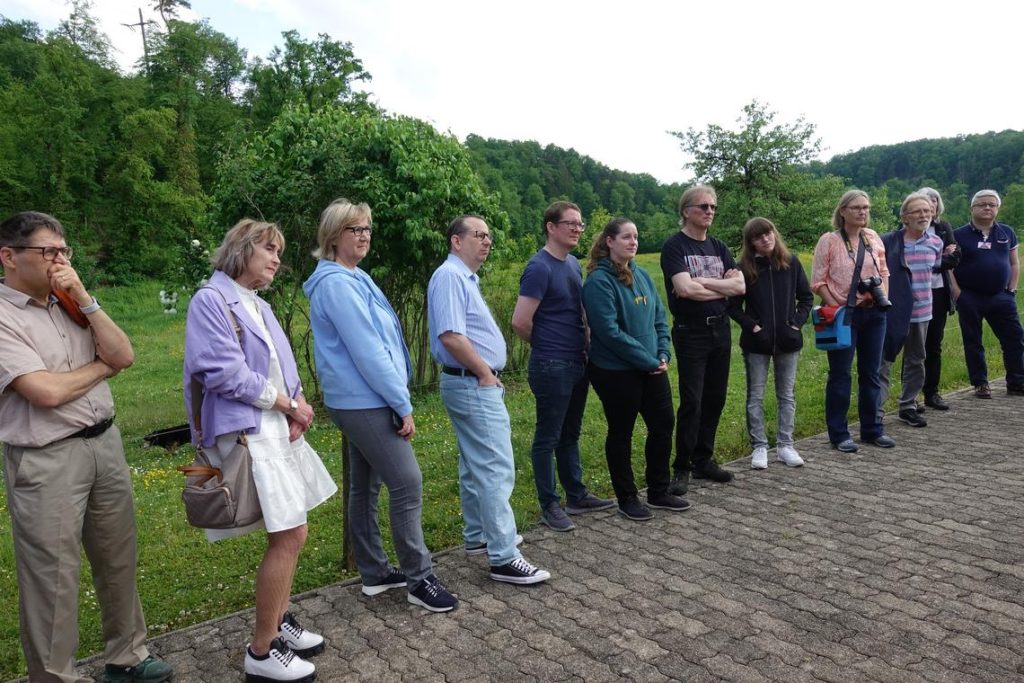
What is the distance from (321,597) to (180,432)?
6.38 metres

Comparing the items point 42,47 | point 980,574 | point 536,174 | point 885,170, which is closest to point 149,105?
point 42,47

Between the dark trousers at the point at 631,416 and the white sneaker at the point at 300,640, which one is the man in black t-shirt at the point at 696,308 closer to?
the dark trousers at the point at 631,416

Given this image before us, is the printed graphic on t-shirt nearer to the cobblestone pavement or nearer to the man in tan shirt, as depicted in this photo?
the cobblestone pavement

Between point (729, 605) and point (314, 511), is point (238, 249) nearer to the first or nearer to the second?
point (729, 605)

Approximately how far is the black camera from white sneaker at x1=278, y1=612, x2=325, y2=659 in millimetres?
5239

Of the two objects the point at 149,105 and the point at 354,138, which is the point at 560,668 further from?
the point at 149,105

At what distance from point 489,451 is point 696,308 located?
7.34 feet

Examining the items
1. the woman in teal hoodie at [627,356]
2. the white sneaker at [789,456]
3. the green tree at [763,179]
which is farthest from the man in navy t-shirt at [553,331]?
the green tree at [763,179]

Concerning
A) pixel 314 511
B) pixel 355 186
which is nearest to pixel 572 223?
pixel 314 511

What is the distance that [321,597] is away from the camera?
4.34 metres

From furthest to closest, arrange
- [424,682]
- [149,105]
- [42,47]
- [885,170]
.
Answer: [885,170], [149,105], [42,47], [424,682]

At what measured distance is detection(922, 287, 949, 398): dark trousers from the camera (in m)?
8.20

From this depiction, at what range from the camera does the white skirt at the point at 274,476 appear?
10.7 feet

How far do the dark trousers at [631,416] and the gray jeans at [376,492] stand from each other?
1.68 m
